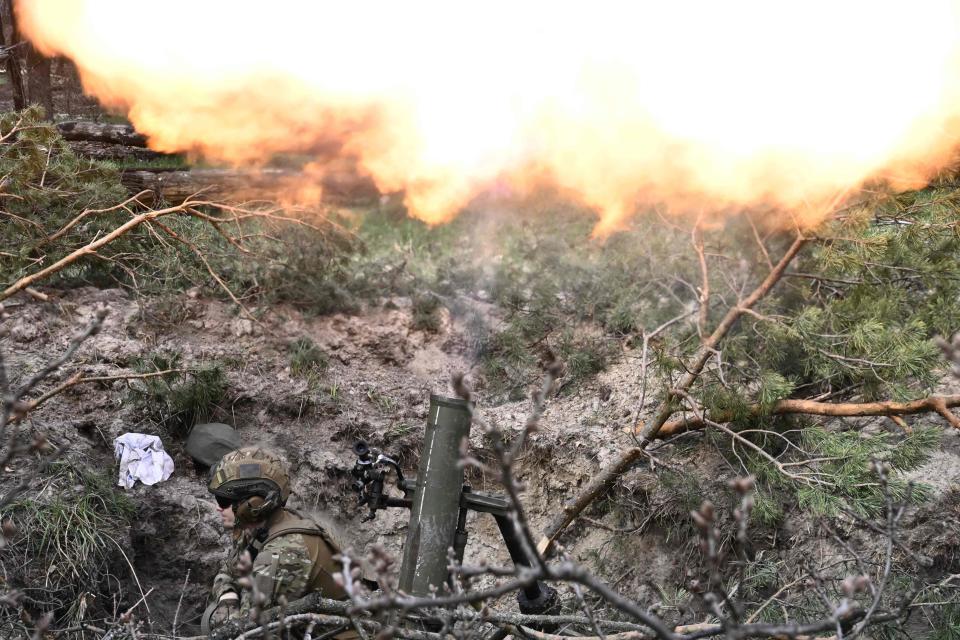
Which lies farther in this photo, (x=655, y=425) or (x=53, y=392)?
(x=655, y=425)

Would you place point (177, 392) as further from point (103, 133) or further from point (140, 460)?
point (103, 133)

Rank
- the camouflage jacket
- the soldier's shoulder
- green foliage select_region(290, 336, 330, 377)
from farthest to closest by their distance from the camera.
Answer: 1. green foliage select_region(290, 336, 330, 377)
2. the soldier's shoulder
3. the camouflage jacket

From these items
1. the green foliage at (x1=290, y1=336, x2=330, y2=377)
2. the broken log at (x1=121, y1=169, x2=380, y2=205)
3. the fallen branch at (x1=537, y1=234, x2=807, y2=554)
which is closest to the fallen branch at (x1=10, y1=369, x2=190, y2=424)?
the green foliage at (x1=290, y1=336, x2=330, y2=377)

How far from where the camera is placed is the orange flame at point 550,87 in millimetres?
5176

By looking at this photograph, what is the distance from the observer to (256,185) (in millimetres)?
7957

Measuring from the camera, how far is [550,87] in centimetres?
656

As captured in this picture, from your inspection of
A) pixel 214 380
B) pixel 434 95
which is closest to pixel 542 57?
pixel 434 95

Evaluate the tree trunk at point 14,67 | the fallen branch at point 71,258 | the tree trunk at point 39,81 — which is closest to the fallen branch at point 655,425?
the fallen branch at point 71,258

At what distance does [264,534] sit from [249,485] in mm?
288

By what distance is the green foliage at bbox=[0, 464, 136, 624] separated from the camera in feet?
16.0

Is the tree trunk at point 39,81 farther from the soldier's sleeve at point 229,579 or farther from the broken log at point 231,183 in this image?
the soldier's sleeve at point 229,579

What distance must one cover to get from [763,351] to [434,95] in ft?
10.6

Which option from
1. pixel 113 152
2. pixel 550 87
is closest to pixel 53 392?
pixel 113 152

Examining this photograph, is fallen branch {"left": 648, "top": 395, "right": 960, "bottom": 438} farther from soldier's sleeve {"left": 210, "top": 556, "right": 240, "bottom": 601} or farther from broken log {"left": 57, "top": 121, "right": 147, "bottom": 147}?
broken log {"left": 57, "top": 121, "right": 147, "bottom": 147}
